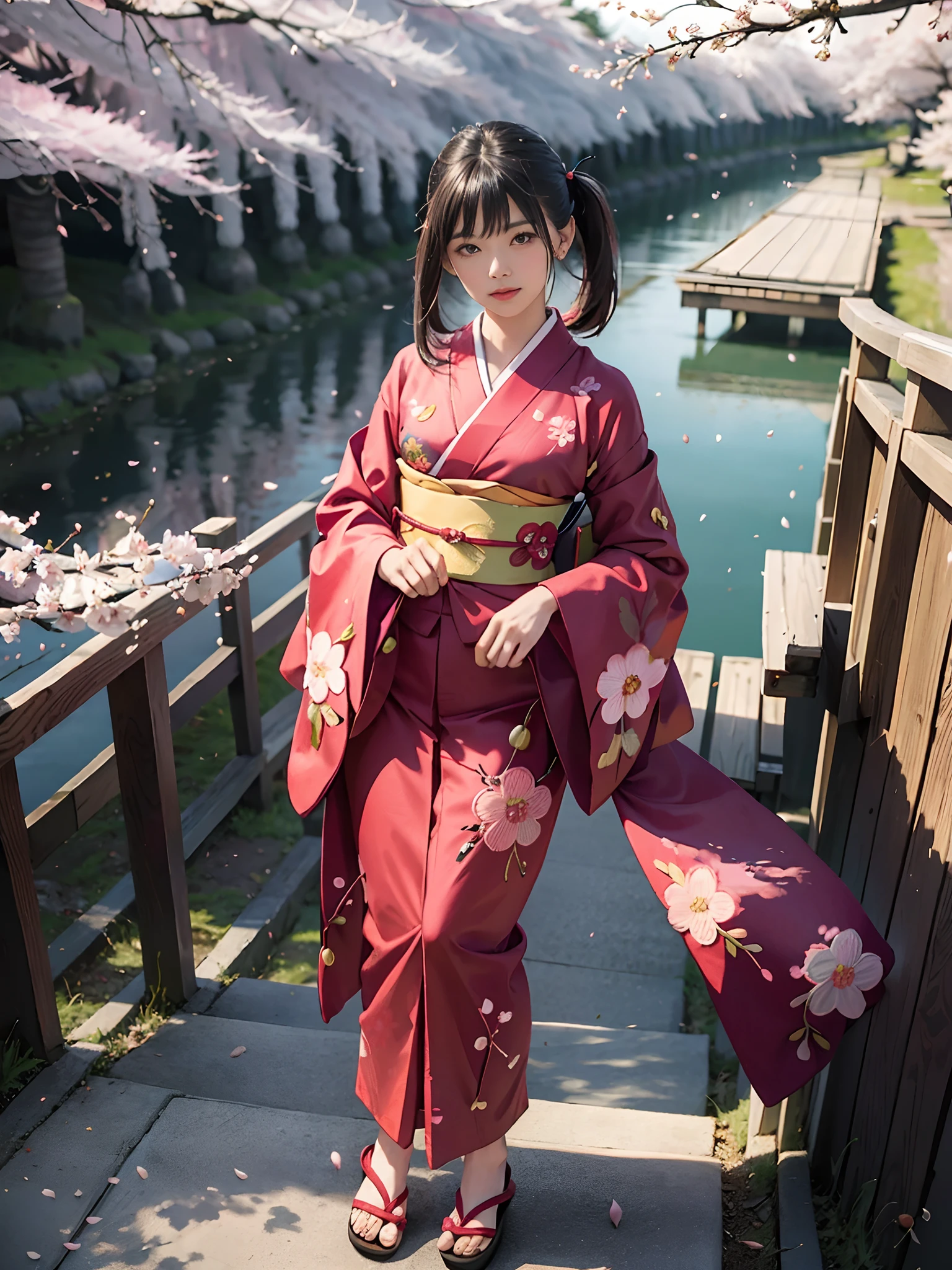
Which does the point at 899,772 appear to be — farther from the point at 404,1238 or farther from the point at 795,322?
the point at 795,322

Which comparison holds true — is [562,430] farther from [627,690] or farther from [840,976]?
[840,976]

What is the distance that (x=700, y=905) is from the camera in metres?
1.92

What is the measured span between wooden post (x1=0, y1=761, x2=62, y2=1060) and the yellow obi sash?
0.96 meters

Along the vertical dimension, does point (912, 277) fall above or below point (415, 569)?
below

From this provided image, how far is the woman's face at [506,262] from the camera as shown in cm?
190

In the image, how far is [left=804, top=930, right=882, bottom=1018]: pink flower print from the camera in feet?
6.02

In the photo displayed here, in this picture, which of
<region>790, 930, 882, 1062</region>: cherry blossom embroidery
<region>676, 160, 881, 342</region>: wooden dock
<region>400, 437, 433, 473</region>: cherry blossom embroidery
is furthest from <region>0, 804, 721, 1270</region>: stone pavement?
<region>676, 160, 881, 342</region>: wooden dock

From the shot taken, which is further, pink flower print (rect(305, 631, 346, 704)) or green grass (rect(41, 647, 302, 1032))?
green grass (rect(41, 647, 302, 1032))

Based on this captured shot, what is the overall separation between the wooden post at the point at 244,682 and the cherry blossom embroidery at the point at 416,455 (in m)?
2.09

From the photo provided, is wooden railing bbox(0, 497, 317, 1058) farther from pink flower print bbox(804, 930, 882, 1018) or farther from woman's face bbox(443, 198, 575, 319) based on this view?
pink flower print bbox(804, 930, 882, 1018)

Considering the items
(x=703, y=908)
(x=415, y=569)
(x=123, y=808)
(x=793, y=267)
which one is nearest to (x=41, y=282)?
(x=793, y=267)

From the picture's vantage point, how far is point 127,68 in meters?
7.15

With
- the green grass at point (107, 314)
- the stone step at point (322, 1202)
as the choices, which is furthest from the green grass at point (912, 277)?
the stone step at point (322, 1202)

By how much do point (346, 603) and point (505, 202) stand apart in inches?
30.3
